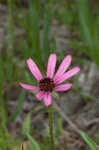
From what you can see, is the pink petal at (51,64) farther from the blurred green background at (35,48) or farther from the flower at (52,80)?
the blurred green background at (35,48)

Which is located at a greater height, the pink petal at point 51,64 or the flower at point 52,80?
the pink petal at point 51,64

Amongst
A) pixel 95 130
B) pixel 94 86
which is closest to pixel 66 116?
pixel 95 130

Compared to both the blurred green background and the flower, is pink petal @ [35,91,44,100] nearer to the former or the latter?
the flower

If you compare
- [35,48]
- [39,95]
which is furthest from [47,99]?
[35,48]

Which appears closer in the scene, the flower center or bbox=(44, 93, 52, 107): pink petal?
bbox=(44, 93, 52, 107): pink petal

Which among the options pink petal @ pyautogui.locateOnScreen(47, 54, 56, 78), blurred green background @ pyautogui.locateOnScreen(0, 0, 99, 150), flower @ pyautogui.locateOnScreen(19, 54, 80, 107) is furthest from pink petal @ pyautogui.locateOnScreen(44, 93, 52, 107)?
blurred green background @ pyautogui.locateOnScreen(0, 0, 99, 150)

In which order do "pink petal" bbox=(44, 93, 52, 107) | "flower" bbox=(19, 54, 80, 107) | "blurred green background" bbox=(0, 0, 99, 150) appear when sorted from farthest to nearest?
"blurred green background" bbox=(0, 0, 99, 150) → "flower" bbox=(19, 54, 80, 107) → "pink petal" bbox=(44, 93, 52, 107)

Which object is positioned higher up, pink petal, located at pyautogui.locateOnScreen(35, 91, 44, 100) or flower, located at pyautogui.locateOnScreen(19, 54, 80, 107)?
flower, located at pyautogui.locateOnScreen(19, 54, 80, 107)

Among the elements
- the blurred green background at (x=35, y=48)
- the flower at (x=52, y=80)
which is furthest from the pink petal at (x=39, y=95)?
the blurred green background at (x=35, y=48)

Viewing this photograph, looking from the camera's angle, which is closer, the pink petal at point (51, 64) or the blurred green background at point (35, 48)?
the pink petal at point (51, 64)
